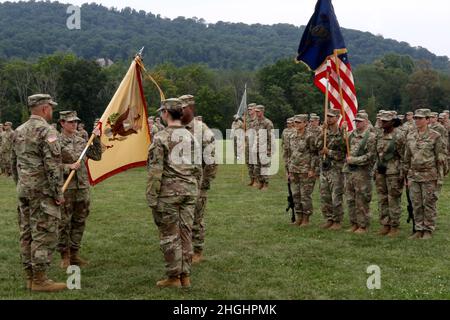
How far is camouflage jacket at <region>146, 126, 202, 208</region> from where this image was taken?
6977mm

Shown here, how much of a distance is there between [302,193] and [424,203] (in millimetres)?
2379

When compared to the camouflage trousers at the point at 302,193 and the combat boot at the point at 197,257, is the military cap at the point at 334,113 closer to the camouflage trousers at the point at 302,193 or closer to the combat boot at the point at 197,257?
the camouflage trousers at the point at 302,193

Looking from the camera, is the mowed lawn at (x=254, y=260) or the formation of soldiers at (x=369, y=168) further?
the formation of soldiers at (x=369, y=168)

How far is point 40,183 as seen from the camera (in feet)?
23.1

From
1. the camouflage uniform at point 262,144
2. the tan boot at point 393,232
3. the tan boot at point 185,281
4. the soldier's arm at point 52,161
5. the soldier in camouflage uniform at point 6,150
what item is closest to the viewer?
the soldier's arm at point 52,161

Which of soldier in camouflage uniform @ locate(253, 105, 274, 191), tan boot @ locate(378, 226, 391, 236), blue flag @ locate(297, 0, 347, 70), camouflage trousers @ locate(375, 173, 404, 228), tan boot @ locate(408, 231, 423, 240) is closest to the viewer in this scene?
blue flag @ locate(297, 0, 347, 70)

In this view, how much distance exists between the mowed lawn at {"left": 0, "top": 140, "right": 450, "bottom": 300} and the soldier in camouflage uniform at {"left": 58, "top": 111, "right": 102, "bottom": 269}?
0.34 metres

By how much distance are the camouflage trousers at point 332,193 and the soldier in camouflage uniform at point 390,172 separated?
2.49 feet

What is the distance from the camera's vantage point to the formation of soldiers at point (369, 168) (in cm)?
1011

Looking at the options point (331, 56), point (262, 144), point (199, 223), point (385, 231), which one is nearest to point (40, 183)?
point (199, 223)

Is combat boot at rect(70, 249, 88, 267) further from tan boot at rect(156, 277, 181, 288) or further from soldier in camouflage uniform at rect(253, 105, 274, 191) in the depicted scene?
soldier in camouflage uniform at rect(253, 105, 274, 191)

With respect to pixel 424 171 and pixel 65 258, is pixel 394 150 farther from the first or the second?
pixel 65 258

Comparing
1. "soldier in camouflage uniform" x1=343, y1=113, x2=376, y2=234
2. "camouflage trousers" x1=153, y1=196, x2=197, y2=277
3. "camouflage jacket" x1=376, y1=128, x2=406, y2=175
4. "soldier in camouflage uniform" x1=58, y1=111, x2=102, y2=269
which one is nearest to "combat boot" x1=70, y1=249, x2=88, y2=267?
"soldier in camouflage uniform" x1=58, y1=111, x2=102, y2=269

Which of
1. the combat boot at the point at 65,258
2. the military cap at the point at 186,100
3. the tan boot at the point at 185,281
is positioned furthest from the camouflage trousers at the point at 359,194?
the combat boot at the point at 65,258
